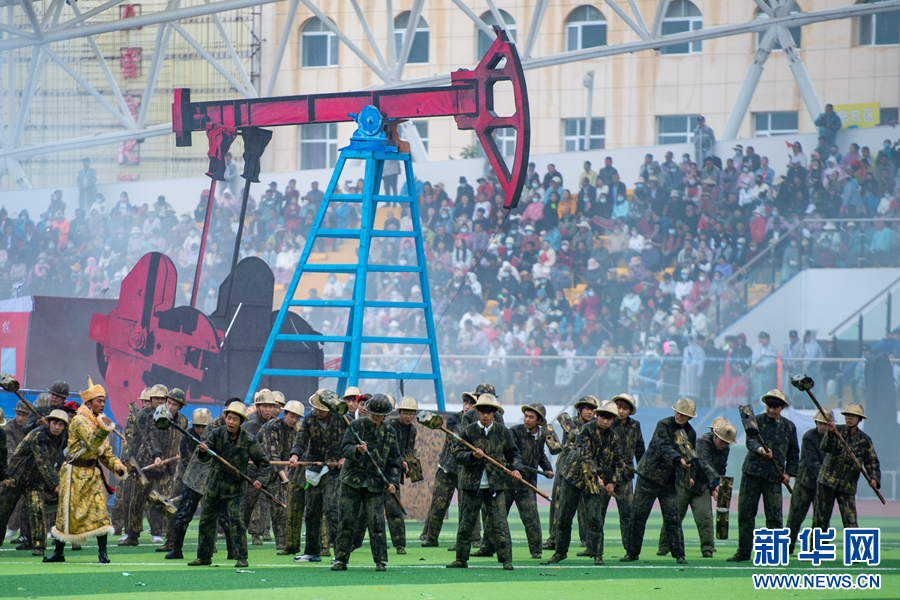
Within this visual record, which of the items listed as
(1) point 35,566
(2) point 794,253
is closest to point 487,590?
(1) point 35,566

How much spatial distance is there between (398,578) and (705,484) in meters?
3.64

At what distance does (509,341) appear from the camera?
22.4 metres

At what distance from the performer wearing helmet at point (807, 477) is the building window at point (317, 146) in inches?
796

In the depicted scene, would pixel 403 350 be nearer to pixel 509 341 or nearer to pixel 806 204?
pixel 509 341

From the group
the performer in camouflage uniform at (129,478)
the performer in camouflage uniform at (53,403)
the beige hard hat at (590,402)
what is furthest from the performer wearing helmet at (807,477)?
the performer in camouflage uniform at (53,403)

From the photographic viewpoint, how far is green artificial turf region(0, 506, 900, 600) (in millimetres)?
8750

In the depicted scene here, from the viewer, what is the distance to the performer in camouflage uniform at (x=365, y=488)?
394 inches

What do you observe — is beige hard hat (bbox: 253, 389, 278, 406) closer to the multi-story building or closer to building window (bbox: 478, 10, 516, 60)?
the multi-story building

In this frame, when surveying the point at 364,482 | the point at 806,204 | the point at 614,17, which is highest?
the point at 614,17

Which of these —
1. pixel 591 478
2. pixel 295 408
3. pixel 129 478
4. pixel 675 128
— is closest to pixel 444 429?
pixel 591 478

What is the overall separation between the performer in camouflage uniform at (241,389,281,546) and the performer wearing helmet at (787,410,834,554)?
16.7 feet

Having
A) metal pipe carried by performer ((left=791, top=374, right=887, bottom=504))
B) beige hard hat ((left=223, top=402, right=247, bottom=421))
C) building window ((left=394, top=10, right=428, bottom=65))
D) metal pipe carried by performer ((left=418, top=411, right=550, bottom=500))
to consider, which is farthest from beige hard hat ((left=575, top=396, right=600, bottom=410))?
building window ((left=394, top=10, right=428, bottom=65))

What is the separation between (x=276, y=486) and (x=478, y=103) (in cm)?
616

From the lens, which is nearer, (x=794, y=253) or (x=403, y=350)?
(x=794, y=253)
